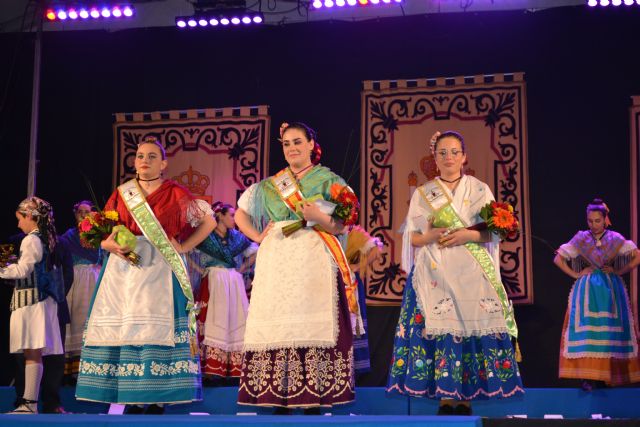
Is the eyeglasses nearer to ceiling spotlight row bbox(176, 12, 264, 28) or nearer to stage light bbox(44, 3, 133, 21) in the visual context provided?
ceiling spotlight row bbox(176, 12, 264, 28)

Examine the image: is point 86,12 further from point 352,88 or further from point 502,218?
point 502,218

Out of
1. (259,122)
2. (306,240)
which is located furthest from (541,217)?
(306,240)

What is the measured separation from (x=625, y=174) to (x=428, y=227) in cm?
360

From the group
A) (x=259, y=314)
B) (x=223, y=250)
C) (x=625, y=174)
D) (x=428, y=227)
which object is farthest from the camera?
(x=625, y=174)

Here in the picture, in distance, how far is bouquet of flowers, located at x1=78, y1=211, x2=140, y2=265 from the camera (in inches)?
181

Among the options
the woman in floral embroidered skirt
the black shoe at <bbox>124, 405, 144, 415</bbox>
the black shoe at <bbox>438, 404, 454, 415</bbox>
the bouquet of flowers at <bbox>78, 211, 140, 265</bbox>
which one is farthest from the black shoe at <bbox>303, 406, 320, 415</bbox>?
the bouquet of flowers at <bbox>78, 211, 140, 265</bbox>

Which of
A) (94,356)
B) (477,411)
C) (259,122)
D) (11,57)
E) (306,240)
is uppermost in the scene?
(11,57)

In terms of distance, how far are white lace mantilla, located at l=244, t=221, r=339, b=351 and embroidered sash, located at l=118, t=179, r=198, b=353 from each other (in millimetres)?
425

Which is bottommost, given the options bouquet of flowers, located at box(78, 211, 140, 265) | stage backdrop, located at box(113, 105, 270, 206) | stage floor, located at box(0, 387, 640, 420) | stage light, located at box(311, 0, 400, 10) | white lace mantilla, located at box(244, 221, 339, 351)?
stage floor, located at box(0, 387, 640, 420)

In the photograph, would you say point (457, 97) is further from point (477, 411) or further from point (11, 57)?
point (11, 57)

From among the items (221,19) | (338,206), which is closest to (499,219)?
(338,206)

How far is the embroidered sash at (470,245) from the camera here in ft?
15.1

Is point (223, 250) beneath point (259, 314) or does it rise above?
above

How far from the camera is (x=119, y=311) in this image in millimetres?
4633
